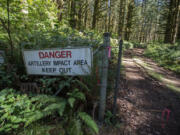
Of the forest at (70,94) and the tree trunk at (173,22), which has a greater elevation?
the tree trunk at (173,22)

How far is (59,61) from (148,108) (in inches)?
110

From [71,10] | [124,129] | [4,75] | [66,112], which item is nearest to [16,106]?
[66,112]

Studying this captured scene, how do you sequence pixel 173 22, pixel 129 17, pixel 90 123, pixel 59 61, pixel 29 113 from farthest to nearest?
pixel 129 17, pixel 173 22, pixel 59 61, pixel 29 113, pixel 90 123

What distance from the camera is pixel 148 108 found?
308cm

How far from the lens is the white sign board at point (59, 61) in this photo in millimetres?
2283

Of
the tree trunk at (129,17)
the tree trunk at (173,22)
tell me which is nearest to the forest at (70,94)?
the tree trunk at (173,22)

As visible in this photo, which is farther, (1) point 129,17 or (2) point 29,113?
(1) point 129,17

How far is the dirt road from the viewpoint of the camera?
240cm

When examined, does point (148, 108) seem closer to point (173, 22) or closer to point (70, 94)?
point (70, 94)

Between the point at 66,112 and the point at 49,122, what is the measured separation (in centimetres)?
41

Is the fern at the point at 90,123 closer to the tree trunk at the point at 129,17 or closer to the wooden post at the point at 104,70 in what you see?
the wooden post at the point at 104,70

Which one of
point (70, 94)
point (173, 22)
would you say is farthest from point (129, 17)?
point (70, 94)

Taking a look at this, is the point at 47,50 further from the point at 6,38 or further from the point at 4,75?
the point at 6,38

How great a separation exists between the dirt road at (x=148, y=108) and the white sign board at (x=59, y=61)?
1.62 m
